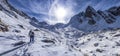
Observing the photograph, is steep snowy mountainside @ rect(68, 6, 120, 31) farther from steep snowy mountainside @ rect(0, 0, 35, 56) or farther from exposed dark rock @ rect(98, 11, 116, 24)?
steep snowy mountainside @ rect(0, 0, 35, 56)

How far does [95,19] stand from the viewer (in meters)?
168

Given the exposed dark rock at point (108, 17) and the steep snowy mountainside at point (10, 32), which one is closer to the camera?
the steep snowy mountainside at point (10, 32)

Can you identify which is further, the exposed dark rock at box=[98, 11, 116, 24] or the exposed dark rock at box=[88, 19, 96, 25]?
the exposed dark rock at box=[88, 19, 96, 25]

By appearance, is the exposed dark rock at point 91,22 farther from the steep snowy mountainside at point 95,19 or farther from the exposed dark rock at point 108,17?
the exposed dark rock at point 108,17

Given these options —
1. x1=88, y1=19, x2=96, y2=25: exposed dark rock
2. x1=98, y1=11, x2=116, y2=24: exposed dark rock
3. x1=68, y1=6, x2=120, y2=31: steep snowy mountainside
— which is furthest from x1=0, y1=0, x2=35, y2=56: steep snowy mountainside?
x1=88, y1=19, x2=96, y2=25: exposed dark rock

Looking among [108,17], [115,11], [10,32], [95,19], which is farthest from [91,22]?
[10,32]

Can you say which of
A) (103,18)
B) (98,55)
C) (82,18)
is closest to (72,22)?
(82,18)

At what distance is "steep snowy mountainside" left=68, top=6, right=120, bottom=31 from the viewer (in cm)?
15284

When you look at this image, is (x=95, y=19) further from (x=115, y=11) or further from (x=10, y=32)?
(x=10, y=32)

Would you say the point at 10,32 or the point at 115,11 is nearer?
the point at 10,32

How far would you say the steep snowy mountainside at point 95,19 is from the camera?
153 m

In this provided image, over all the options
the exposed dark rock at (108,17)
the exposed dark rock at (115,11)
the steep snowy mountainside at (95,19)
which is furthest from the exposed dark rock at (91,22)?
the exposed dark rock at (115,11)

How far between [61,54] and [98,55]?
2530cm

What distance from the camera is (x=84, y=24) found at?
170 meters
